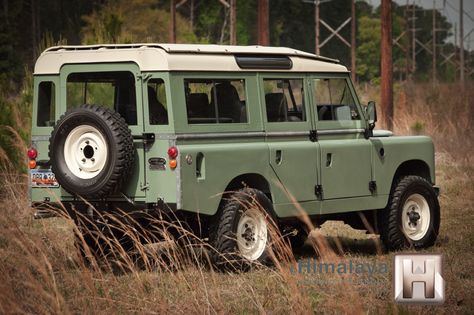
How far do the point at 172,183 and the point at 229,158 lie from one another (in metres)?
0.76

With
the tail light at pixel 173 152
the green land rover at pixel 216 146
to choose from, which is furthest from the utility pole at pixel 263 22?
the tail light at pixel 173 152

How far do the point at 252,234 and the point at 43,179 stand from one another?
2.05m

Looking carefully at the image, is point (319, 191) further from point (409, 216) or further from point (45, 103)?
point (45, 103)

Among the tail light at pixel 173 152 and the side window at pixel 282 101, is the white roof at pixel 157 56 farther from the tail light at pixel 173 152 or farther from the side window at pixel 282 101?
the tail light at pixel 173 152

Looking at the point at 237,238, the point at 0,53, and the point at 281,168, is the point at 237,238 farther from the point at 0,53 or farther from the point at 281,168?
the point at 0,53

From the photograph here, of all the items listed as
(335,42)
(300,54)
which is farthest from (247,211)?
(335,42)

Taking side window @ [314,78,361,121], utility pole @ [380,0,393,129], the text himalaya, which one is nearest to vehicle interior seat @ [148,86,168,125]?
the text himalaya

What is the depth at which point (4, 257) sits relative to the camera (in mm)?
9281

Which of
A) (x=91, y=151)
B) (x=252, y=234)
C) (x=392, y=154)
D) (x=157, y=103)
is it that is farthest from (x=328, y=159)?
(x=91, y=151)

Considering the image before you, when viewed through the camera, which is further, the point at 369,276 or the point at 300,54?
the point at 300,54

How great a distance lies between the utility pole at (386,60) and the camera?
24703 millimetres

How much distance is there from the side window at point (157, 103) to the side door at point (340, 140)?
190 centimetres

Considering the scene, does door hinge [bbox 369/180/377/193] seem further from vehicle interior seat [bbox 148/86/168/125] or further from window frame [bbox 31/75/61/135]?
window frame [bbox 31/75/61/135]

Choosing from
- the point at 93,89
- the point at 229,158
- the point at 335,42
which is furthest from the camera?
the point at 335,42
